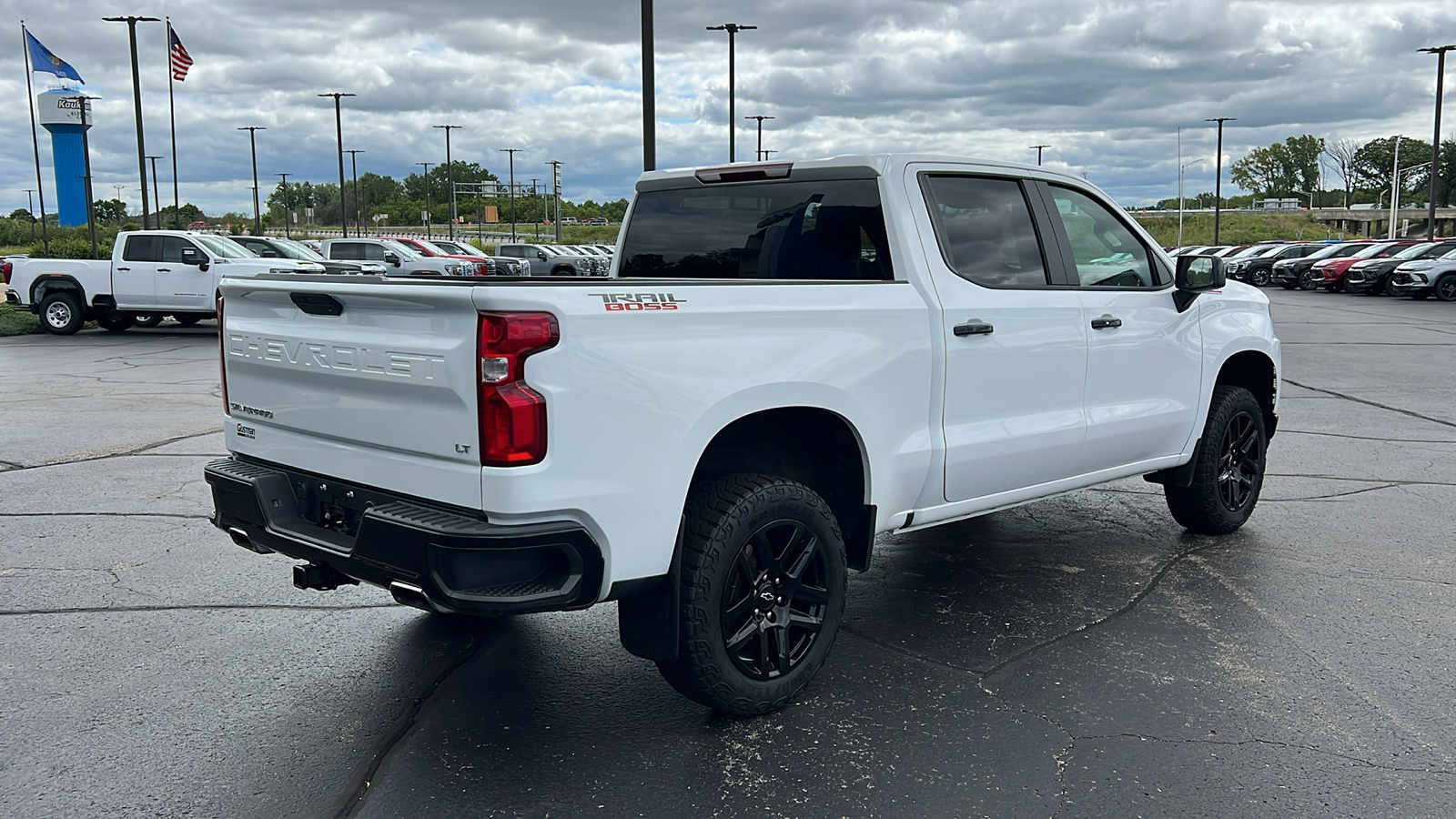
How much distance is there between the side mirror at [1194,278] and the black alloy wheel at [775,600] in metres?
2.65

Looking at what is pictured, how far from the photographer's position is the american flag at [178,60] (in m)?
38.5

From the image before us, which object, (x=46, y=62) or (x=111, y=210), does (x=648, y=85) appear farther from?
(x=111, y=210)

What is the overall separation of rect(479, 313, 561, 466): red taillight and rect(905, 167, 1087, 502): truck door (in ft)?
5.90

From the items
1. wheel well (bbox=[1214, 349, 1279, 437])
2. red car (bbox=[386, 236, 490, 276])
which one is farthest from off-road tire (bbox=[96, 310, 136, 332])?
wheel well (bbox=[1214, 349, 1279, 437])

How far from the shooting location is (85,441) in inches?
375

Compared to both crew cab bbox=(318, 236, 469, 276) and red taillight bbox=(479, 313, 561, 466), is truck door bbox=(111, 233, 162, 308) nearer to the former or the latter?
crew cab bbox=(318, 236, 469, 276)

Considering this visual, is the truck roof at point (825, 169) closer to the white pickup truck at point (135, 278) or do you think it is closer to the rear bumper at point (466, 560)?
the rear bumper at point (466, 560)

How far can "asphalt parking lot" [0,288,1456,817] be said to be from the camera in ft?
11.3

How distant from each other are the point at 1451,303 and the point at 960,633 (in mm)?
29973

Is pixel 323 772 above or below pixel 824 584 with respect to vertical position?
below

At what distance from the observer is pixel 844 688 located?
4.24m

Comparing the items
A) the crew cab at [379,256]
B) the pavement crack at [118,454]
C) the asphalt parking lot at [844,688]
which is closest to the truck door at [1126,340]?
the asphalt parking lot at [844,688]

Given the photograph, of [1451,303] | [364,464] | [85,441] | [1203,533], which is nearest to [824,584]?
[364,464]

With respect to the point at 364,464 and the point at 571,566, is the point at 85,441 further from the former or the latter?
the point at 571,566
